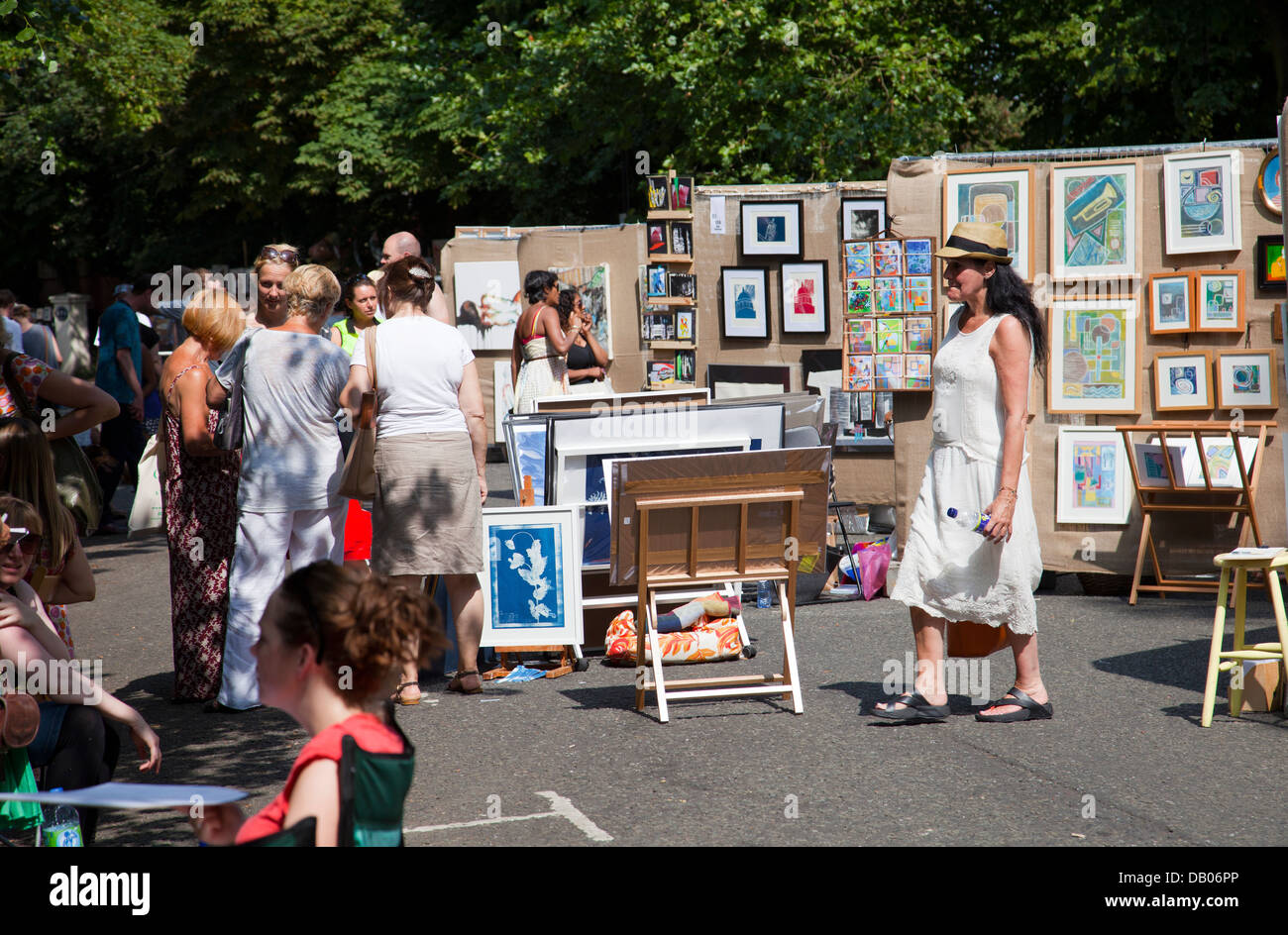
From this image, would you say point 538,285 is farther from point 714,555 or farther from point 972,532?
point 972,532

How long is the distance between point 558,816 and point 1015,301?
2.90 metres

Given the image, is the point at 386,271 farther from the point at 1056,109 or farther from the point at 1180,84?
the point at 1056,109

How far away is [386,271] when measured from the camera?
6.44 m

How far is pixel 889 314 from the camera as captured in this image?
30.6ft

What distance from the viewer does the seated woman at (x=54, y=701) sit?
12.5 feet

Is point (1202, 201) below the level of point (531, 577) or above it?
above

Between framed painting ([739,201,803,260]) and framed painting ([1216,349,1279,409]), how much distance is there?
12.0 feet

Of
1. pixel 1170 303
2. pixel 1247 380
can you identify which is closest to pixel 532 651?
pixel 1170 303

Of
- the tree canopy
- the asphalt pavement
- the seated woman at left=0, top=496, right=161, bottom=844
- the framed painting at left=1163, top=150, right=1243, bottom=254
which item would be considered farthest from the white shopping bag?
the framed painting at left=1163, top=150, right=1243, bottom=254

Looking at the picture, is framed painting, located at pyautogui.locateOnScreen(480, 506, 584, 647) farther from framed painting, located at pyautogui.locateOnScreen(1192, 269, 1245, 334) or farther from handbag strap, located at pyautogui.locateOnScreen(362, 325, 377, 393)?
framed painting, located at pyautogui.locateOnScreen(1192, 269, 1245, 334)

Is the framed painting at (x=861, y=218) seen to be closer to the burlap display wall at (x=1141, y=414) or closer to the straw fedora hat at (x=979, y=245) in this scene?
the burlap display wall at (x=1141, y=414)

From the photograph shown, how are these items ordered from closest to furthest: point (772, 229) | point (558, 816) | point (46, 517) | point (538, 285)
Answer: point (46, 517) → point (558, 816) → point (538, 285) → point (772, 229)
